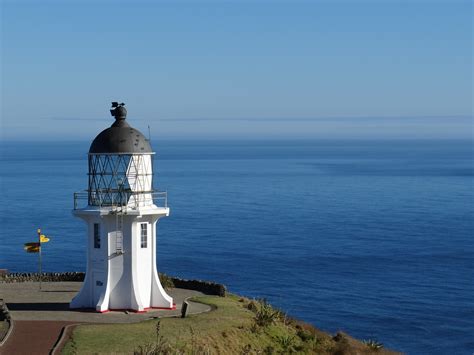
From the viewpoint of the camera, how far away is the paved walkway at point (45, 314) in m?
32.9

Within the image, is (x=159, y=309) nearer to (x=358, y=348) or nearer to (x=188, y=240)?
(x=358, y=348)

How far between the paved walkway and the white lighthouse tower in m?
1.11

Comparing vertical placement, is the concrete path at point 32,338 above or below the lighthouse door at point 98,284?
below

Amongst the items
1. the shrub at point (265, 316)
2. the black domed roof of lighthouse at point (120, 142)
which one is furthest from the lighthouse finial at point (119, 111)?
the shrub at point (265, 316)

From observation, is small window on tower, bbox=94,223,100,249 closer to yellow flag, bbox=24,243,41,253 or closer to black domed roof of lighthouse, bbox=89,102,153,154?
black domed roof of lighthouse, bbox=89,102,153,154

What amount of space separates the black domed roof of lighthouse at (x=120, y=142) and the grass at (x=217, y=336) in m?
7.56

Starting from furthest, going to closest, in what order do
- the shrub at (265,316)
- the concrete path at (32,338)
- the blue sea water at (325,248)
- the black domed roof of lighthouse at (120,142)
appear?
the blue sea water at (325,248) → the black domed roof of lighthouse at (120,142) → the shrub at (265,316) → the concrete path at (32,338)

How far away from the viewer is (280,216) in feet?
344

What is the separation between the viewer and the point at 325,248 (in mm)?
79312

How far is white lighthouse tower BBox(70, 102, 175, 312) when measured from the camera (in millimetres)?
38906

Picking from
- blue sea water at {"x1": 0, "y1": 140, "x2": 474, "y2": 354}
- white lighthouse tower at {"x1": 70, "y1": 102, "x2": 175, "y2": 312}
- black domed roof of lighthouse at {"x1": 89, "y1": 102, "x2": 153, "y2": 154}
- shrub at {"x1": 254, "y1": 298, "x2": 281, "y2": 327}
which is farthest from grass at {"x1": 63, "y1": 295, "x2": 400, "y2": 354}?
blue sea water at {"x1": 0, "y1": 140, "x2": 474, "y2": 354}

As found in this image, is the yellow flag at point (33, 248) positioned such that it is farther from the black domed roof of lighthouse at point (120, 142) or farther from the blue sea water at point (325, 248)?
the blue sea water at point (325, 248)

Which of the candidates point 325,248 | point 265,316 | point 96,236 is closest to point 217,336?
point 265,316

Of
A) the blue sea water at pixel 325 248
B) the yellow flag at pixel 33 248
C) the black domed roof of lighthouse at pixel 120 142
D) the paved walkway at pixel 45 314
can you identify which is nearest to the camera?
the paved walkway at pixel 45 314
